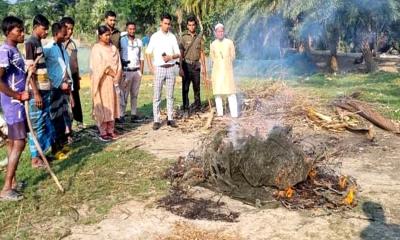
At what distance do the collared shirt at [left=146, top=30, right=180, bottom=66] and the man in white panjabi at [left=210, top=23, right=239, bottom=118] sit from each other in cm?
96

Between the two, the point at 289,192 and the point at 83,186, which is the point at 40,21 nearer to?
the point at 83,186

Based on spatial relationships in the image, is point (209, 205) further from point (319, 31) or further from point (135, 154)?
point (319, 31)

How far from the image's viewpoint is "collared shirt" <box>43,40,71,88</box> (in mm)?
6254

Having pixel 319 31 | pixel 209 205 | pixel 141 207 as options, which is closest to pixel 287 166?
pixel 209 205

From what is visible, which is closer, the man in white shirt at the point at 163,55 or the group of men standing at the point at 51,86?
the group of men standing at the point at 51,86

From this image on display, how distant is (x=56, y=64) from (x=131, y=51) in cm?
212

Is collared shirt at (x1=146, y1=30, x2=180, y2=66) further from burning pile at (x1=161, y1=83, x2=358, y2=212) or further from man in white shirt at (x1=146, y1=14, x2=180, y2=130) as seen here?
burning pile at (x1=161, y1=83, x2=358, y2=212)

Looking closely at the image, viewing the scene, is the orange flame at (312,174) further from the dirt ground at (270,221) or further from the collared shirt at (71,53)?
the collared shirt at (71,53)

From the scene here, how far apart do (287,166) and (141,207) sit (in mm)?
1510

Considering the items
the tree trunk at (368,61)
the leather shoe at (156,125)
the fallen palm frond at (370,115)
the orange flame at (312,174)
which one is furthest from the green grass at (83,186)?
the tree trunk at (368,61)

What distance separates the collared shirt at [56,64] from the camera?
20.5 ft

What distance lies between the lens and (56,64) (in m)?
6.32

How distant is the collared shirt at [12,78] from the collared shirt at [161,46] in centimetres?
296

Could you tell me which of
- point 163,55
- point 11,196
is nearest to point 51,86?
point 11,196
